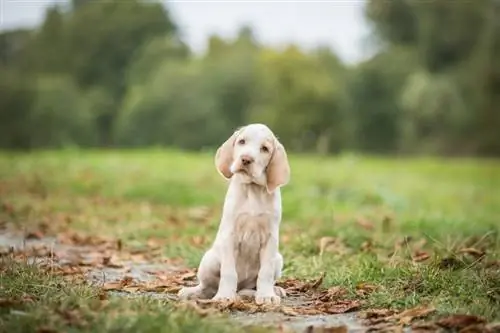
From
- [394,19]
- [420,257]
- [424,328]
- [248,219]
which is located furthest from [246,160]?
[394,19]

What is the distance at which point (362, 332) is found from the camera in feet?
14.7

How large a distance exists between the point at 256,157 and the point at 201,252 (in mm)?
2891

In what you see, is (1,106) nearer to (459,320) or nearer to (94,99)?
(94,99)

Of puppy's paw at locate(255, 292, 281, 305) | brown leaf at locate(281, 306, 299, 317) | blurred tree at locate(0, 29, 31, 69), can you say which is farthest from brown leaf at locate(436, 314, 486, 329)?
blurred tree at locate(0, 29, 31, 69)

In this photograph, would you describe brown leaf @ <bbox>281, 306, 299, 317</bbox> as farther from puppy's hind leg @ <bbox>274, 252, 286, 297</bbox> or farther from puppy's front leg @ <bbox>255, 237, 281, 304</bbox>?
puppy's hind leg @ <bbox>274, 252, 286, 297</bbox>

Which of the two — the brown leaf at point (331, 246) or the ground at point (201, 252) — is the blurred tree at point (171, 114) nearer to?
the ground at point (201, 252)

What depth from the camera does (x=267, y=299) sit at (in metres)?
5.26

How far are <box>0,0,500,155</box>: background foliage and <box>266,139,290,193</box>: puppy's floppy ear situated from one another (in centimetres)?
2206

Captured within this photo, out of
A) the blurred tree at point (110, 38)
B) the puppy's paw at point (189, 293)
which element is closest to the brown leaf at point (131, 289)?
the puppy's paw at point (189, 293)

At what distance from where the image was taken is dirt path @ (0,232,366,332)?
15.7ft

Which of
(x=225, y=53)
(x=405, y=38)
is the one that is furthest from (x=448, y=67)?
(x=225, y=53)

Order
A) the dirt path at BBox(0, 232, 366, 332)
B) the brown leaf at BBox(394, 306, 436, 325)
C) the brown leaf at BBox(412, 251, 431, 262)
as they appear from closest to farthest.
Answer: the brown leaf at BBox(394, 306, 436, 325) → the dirt path at BBox(0, 232, 366, 332) → the brown leaf at BBox(412, 251, 431, 262)

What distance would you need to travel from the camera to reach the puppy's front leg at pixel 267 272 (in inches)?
210

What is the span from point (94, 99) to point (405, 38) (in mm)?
15515
